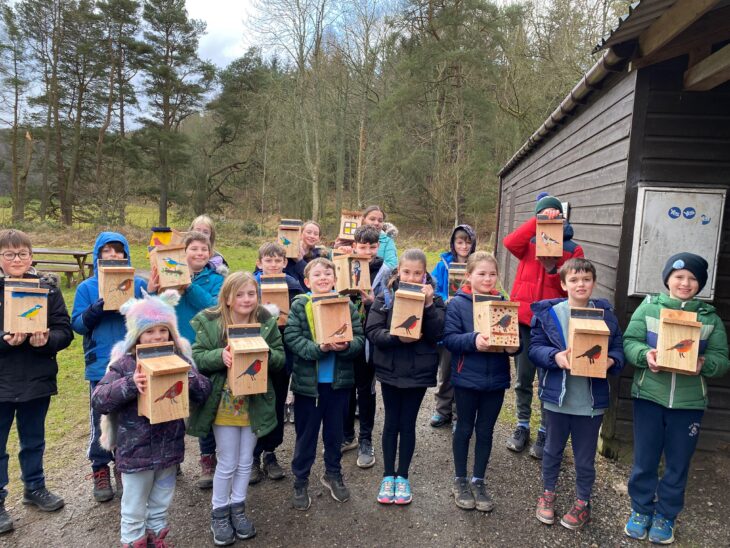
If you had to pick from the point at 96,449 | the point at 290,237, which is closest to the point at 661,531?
the point at 290,237

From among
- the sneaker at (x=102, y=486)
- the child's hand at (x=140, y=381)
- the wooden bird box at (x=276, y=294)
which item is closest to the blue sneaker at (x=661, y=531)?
the wooden bird box at (x=276, y=294)

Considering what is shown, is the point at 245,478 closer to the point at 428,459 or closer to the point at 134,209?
the point at 428,459

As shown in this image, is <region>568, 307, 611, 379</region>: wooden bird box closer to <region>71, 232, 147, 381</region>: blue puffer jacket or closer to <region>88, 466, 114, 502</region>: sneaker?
<region>71, 232, 147, 381</region>: blue puffer jacket

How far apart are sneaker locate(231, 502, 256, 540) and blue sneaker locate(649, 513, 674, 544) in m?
2.61

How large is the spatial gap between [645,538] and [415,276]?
7.55ft

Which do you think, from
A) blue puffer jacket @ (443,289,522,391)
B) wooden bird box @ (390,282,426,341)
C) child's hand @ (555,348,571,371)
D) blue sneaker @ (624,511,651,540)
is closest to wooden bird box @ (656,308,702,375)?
child's hand @ (555,348,571,371)

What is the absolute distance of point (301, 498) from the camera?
3322mm

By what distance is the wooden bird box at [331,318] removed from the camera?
3078 mm

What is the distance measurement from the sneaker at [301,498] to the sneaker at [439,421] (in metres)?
1.76

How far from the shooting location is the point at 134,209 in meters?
26.9

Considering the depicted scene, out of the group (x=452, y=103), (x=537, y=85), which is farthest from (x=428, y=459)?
(x=452, y=103)

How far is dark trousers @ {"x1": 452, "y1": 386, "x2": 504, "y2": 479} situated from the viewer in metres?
3.30

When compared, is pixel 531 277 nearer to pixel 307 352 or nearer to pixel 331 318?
pixel 331 318

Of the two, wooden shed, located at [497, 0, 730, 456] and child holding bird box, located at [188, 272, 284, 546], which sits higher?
wooden shed, located at [497, 0, 730, 456]
